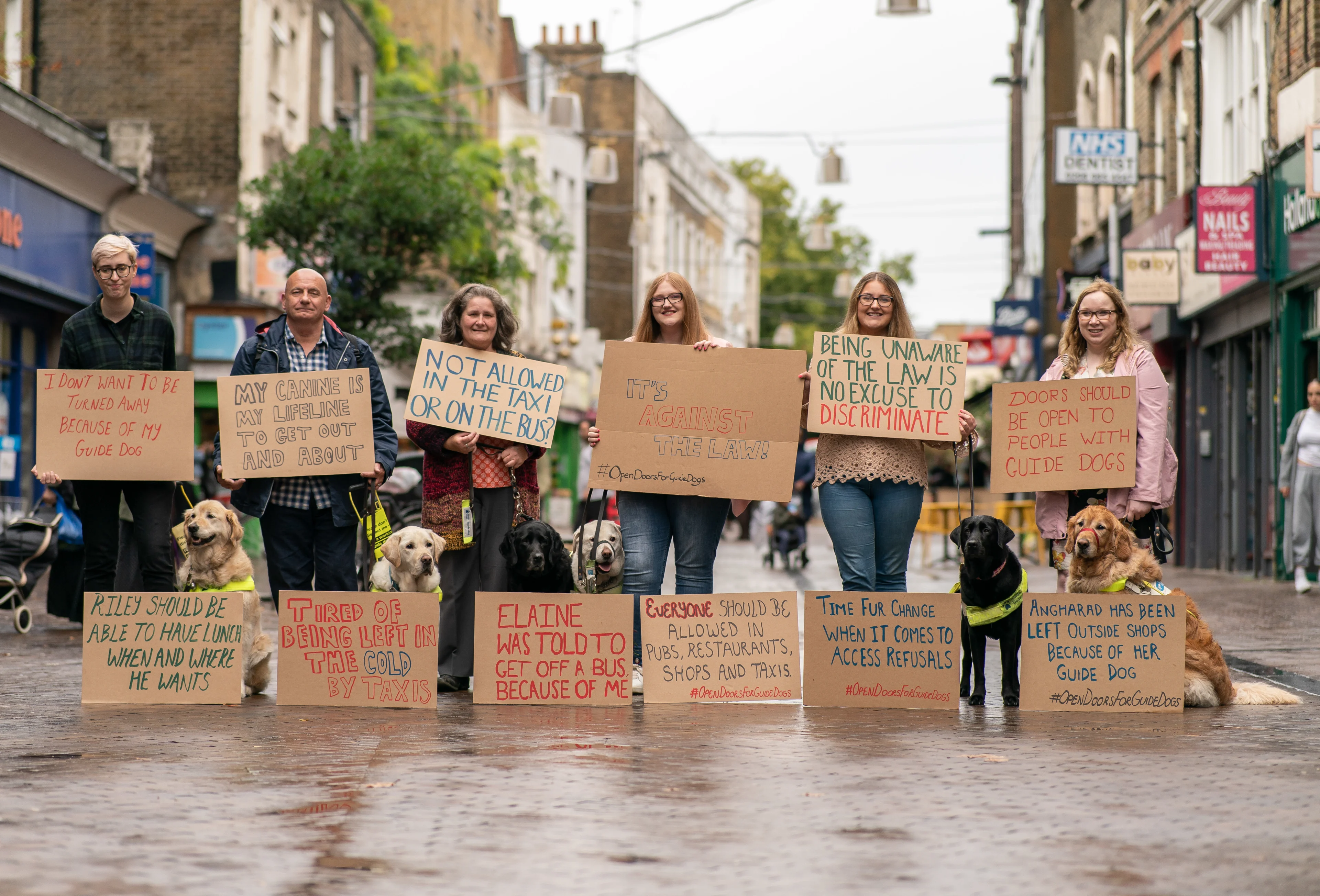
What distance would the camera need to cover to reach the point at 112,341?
8.08 m

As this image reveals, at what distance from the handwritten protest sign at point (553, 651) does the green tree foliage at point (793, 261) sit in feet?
222

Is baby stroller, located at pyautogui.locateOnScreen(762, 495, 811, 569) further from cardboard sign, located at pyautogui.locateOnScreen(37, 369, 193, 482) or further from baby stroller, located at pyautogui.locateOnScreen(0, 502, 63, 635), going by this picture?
cardboard sign, located at pyautogui.locateOnScreen(37, 369, 193, 482)

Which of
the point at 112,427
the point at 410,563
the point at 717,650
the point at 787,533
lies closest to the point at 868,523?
the point at 717,650

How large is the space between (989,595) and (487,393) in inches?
99.3

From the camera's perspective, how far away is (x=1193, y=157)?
68.5 ft

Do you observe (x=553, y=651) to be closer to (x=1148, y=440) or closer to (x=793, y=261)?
(x=1148, y=440)

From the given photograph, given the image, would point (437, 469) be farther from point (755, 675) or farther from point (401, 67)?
point (401, 67)

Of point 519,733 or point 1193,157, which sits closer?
point 519,733

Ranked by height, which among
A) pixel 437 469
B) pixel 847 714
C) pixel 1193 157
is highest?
pixel 1193 157

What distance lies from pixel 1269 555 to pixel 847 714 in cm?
1226

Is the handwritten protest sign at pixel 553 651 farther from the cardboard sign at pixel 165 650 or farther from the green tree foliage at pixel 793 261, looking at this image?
the green tree foliage at pixel 793 261

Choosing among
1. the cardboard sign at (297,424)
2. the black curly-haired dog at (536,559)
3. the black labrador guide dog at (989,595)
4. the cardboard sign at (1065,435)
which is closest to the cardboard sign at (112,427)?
the cardboard sign at (297,424)

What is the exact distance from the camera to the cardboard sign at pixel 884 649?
292 inches

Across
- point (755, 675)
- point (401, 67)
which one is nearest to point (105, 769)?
point (755, 675)
